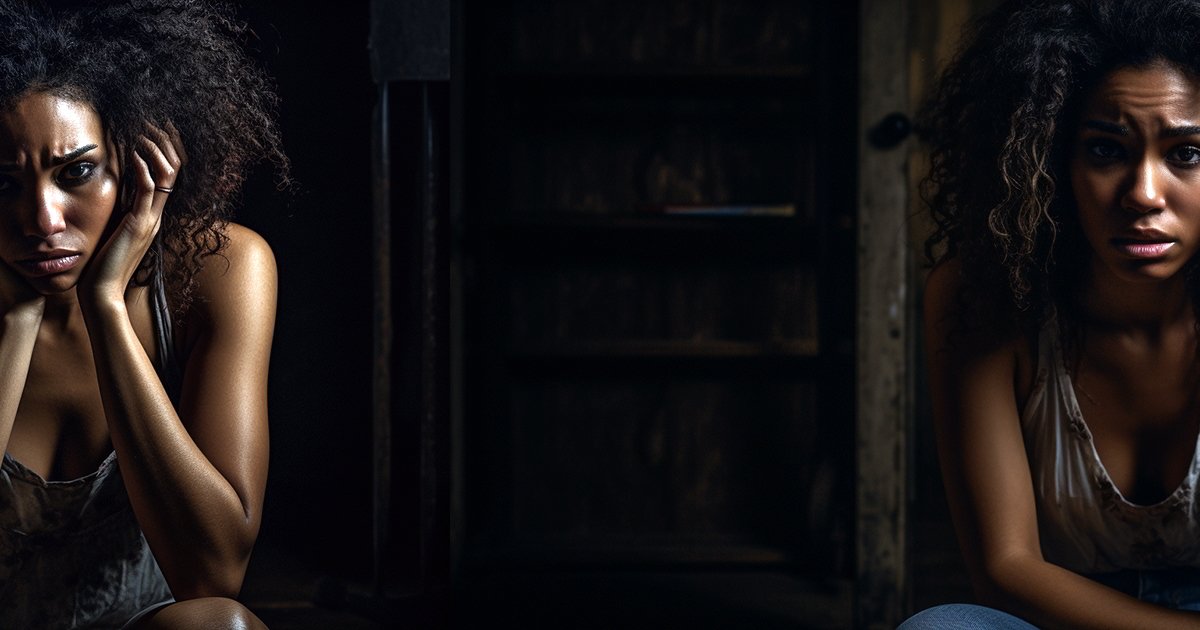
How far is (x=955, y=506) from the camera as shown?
1.43m

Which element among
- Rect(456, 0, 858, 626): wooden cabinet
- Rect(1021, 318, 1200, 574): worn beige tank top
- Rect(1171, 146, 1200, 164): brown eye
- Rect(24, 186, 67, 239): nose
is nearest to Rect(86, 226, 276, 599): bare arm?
Rect(24, 186, 67, 239): nose

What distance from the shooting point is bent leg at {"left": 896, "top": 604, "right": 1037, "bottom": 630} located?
1.33 meters

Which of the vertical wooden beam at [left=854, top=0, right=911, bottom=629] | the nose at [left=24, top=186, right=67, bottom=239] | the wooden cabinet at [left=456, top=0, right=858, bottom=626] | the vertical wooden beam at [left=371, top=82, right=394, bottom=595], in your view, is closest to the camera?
the nose at [left=24, top=186, right=67, bottom=239]

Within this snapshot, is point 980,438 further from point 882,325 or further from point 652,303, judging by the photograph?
point 652,303

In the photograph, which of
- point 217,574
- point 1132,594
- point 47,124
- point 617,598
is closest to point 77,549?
point 217,574

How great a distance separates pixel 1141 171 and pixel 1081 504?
1.44 feet

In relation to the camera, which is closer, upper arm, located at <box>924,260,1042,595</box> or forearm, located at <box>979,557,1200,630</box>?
forearm, located at <box>979,557,1200,630</box>

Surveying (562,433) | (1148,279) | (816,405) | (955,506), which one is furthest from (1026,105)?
(562,433)

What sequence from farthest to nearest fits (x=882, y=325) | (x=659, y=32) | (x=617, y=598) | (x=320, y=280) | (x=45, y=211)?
(x=659, y=32) < (x=617, y=598) < (x=882, y=325) < (x=320, y=280) < (x=45, y=211)

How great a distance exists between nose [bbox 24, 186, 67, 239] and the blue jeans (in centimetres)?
120

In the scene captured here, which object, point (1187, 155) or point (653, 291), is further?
point (653, 291)

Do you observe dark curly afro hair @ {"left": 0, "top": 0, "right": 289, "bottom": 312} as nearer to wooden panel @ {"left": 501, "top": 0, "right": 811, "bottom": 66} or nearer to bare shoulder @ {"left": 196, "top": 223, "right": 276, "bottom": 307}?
bare shoulder @ {"left": 196, "top": 223, "right": 276, "bottom": 307}

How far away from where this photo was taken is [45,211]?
3.95 feet

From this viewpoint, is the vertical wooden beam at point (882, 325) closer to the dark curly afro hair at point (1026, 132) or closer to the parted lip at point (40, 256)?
the dark curly afro hair at point (1026, 132)
